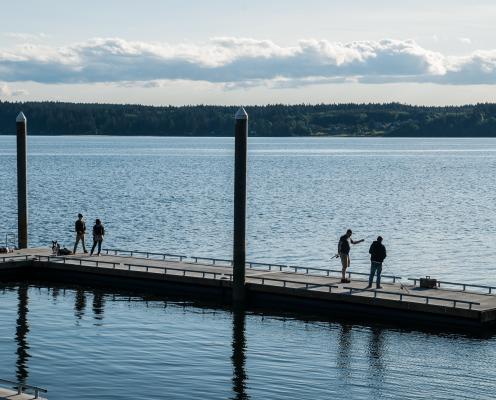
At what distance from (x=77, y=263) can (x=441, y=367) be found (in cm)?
1804

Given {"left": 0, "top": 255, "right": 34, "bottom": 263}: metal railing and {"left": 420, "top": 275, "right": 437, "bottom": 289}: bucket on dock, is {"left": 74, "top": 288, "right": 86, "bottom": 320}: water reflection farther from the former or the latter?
{"left": 420, "top": 275, "right": 437, "bottom": 289}: bucket on dock

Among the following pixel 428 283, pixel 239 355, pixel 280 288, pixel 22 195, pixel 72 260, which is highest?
pixel 22 195

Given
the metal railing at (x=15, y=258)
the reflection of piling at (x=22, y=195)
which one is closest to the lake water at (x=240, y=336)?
the metal railing at (x=15, y=258)

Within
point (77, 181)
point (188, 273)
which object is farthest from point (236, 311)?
point (77, 181)

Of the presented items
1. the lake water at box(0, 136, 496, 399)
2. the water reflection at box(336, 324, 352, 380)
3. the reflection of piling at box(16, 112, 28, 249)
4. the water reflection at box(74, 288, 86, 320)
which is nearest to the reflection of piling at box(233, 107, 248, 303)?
the lake water at box(0, 136, 496, 399)

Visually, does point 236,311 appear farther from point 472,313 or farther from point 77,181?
point 77,181

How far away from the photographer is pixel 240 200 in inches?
1337

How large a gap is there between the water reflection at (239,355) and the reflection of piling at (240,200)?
95cm

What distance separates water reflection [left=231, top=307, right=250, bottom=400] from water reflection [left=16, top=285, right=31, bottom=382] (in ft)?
18.1

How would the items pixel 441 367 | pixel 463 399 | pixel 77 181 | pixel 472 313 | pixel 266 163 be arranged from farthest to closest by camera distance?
1. pixel 266 163
2. pixel 77 181
3. pixel 472 313
4. pixel 441 367
5. pixel 463 399

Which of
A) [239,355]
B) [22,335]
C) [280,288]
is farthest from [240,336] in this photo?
[22,335]

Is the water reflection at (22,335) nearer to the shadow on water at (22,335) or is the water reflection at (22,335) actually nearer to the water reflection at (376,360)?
the shadow on water at (22,335)

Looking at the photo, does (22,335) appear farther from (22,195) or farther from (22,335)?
(22,195)

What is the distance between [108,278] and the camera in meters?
38.6
